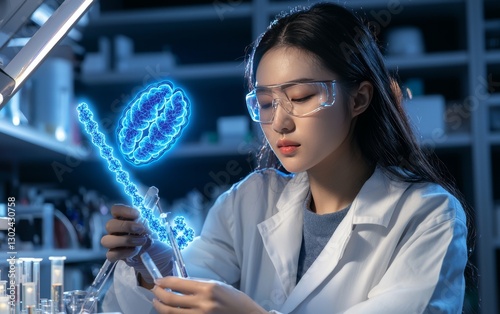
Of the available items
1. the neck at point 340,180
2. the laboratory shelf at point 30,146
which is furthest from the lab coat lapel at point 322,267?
the laboratory shelf at point 30,146

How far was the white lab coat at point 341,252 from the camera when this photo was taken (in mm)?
1353

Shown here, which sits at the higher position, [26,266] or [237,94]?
[237,94]

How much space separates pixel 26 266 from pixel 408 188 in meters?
0.86

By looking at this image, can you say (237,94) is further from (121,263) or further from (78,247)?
(121,263)

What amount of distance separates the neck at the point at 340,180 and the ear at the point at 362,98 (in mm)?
110

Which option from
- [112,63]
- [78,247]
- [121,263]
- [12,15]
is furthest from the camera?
Result: [112,63]

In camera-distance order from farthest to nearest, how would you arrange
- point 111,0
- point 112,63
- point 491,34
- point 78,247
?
point 111,0
point 112,63
point 491,34
point 78,247

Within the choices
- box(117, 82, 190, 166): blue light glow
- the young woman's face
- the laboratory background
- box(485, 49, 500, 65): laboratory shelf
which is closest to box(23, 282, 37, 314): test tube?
box(117, 82, 190, 166): blue light glow

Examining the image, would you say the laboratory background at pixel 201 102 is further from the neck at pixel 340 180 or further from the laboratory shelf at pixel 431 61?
the neck at pixel 340 180

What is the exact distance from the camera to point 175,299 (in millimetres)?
1079

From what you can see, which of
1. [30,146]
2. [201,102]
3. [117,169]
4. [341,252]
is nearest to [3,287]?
[117,169]

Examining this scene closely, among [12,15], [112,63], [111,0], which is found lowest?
[12,15]

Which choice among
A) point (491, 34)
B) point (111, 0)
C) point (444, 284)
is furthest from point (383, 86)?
point (111, 0)

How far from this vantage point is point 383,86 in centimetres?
161
